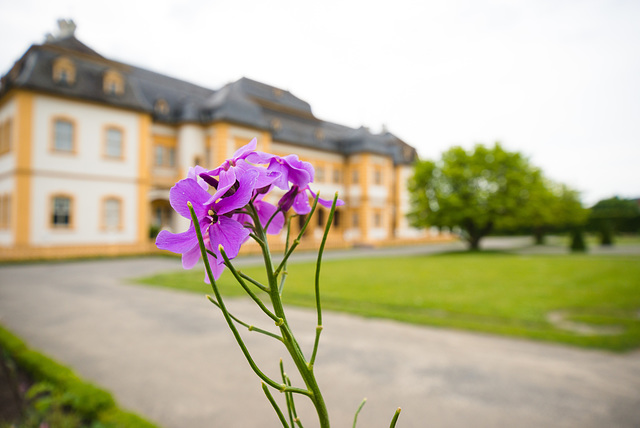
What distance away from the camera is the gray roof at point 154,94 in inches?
635

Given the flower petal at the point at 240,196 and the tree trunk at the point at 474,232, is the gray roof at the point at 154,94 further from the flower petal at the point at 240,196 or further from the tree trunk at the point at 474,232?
the flower petal at the point at 240,196

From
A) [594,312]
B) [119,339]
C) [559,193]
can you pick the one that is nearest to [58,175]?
[119,339]

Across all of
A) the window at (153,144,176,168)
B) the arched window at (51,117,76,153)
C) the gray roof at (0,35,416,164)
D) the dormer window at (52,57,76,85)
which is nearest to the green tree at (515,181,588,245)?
the gray roof at (0,35,416,164)

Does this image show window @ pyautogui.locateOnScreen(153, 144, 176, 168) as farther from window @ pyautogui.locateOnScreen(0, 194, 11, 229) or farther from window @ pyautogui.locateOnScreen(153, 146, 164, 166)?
window @ pyautogui.locateOnScreen(0, 194, 11, 229)

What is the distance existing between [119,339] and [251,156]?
5.66 meters

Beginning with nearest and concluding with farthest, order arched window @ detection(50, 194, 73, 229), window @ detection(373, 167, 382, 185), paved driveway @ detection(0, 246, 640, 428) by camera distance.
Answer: paved driveway @ detection(0, 246, 640, 428) → arched window @ detection(50, 194, 73, 229) → window @ detection(373, 167, 382, 185)

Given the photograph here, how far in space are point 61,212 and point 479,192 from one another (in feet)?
67.1

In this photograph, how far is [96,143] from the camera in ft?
56.3

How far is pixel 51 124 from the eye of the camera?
16.0 metres

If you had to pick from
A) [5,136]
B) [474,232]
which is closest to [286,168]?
[5,136]

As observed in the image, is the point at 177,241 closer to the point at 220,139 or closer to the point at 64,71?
the point at 220,139

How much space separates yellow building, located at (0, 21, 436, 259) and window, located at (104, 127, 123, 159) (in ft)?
0.15

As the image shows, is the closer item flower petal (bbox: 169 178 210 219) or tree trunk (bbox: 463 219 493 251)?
flower petal (bbox: 169 178 210 219)

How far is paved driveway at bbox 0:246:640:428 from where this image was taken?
3.35 m
